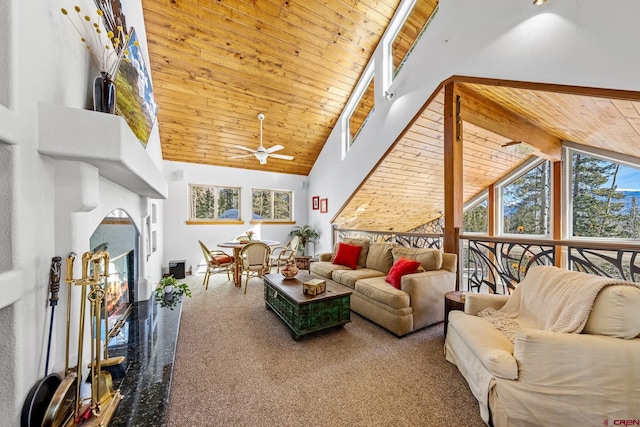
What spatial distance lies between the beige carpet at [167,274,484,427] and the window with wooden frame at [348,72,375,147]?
12.3 ft

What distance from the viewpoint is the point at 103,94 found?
1428 millimetres

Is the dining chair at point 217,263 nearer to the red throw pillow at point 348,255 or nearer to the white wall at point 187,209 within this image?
the white wall at point 187,209

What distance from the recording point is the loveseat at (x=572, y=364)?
1.29 metres

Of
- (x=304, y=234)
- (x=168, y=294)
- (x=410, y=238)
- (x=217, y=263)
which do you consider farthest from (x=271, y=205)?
(x=168, y=294)

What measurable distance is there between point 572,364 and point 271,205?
6019mm

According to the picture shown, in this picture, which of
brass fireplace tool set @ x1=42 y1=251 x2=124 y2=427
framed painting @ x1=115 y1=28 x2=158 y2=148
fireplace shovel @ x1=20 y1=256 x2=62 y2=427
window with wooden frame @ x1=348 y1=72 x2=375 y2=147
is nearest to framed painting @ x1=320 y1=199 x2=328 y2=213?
window with wooden frame @ x1=348 y1=72 x2=375 y2=147

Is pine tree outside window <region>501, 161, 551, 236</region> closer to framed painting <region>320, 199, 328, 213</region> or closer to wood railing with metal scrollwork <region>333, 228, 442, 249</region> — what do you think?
wood railing with metal scrollwork <region>333, 228, 442, 249</region>

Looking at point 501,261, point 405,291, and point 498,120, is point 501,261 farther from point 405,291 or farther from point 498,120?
point 498,120

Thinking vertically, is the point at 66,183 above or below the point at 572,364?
above

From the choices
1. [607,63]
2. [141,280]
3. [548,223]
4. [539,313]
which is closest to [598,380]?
[539,313]

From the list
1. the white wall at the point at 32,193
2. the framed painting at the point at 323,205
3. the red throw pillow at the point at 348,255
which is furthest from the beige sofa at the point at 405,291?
the framed painting at the point at 323,205

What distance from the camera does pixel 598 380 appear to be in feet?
4.28

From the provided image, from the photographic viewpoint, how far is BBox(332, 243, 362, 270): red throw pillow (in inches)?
151

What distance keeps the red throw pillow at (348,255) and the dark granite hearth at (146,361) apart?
89.7 inches
